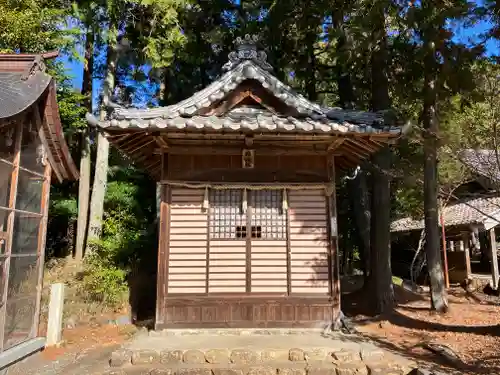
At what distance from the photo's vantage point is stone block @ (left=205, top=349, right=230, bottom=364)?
6957mm

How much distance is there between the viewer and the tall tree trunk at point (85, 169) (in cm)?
1505

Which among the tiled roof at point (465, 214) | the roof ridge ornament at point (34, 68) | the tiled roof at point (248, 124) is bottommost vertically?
the tiled roof at point (465, 214)

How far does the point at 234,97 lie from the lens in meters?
9.24

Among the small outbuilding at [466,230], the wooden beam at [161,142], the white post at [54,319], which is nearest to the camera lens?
the white post at [54,319]

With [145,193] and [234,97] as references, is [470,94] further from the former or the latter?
[145,193]

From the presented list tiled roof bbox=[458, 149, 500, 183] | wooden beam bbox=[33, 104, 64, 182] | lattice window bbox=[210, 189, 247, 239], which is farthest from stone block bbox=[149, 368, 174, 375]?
tiled roof bbox=[458, 149, 500, 183]

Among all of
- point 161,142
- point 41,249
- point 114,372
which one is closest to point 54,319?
point 41,249

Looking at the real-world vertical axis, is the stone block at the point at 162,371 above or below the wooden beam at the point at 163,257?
below

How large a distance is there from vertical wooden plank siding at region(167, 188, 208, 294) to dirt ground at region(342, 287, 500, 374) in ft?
13.1

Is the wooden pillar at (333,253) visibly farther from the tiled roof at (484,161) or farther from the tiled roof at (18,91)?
the tiled roof at (18,91)

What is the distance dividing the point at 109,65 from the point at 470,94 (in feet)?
41.6

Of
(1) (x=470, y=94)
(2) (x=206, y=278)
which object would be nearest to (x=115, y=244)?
(2) (x=206, y=278)

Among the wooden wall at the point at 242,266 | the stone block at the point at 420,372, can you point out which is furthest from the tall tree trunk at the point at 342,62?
the stone block at the point at 420,372

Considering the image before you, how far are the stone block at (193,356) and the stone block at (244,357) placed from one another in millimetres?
503
